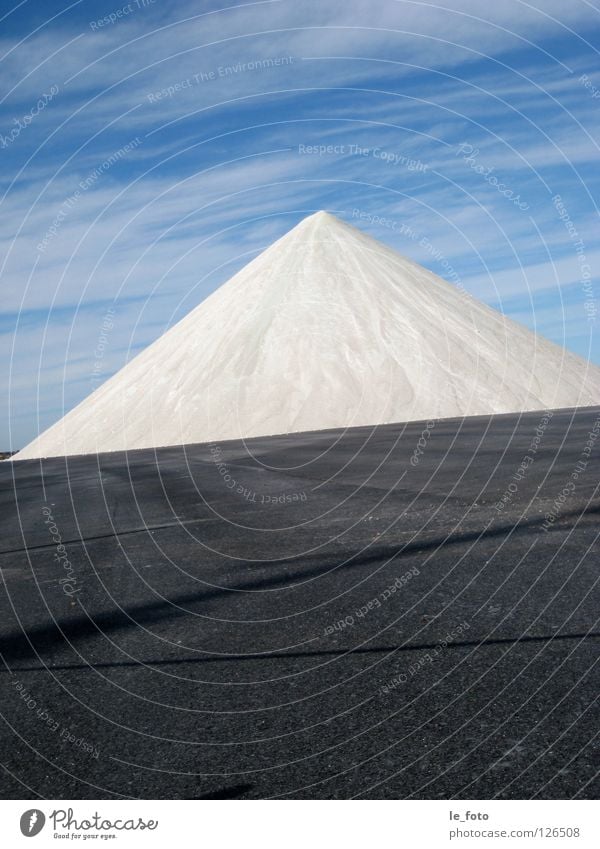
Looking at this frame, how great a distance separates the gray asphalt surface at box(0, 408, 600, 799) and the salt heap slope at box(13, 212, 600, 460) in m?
37.9

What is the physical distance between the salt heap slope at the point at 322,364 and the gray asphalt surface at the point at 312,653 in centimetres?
3788

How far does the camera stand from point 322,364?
54812 millimetres

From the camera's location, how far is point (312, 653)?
598cm

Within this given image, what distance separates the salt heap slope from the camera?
5134cm

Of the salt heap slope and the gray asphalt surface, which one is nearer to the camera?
the gray asphalt surface

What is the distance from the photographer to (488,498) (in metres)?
13.2

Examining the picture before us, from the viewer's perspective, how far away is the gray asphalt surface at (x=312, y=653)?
4.06m

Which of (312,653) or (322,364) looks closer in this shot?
(312,653)

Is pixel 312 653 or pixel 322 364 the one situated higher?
pixel 322 364

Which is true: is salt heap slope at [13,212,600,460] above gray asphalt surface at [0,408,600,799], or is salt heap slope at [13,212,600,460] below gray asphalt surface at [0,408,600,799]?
above

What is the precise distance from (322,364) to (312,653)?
49.2m

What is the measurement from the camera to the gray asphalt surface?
406 cm
